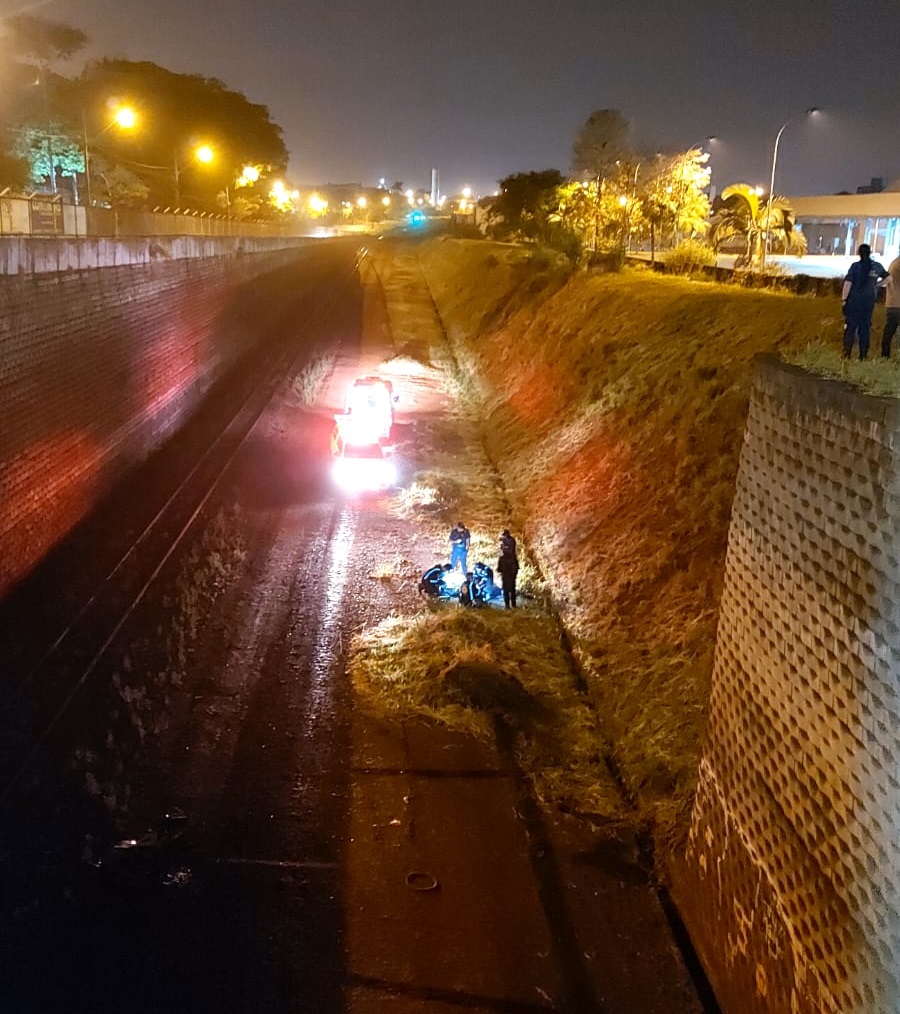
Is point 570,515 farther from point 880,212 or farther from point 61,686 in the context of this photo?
point 880,212

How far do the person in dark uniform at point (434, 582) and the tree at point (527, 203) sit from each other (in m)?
49.1

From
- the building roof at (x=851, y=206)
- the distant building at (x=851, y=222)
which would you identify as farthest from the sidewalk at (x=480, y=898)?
the building roof at (x=851, y=206)

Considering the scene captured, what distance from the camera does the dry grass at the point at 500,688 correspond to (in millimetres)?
10820

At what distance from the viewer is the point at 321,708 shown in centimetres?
1198

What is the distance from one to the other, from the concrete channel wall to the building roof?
36.9 m

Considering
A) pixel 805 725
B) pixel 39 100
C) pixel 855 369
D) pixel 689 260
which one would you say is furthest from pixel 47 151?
pixel 805 725

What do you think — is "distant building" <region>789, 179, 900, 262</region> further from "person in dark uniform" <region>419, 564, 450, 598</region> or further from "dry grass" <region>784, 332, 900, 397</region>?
"dry grass" <region>784, 332, 900, 397</region>

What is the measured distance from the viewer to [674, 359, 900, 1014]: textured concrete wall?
5859 mm

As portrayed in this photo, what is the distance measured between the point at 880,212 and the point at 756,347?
1495 inches

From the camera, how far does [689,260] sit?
29.0 m

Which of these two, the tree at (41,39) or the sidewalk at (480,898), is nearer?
the sidewalk at (480,898)

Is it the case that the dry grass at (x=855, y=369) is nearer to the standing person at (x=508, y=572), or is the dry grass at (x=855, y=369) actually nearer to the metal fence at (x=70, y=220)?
the standing person at (x=508, y=572)

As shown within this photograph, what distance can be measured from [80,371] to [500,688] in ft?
36.9

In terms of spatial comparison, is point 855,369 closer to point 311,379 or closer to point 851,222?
point 311,379
